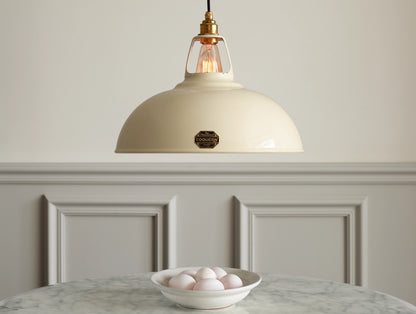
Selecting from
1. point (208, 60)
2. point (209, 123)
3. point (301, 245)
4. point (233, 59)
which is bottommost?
point (301, 245)

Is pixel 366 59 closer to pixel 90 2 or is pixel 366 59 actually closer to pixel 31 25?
pixel 90 2

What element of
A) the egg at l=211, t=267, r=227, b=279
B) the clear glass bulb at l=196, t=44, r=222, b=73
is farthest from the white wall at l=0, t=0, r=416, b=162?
the clear glass bulb at l=196, t=44, r=222, b=73

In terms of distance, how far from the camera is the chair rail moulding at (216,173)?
6.87 feet

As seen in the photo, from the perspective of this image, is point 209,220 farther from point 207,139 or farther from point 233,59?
point 207,139

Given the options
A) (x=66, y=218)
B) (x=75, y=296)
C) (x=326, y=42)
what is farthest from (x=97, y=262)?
(x=326, y=42)

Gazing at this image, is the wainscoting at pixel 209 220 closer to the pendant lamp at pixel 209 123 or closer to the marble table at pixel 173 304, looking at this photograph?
the marble table at pixel 173 304

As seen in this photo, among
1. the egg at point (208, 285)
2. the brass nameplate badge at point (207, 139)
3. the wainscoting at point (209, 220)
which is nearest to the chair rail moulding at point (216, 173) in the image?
the wainscoting at point (209, 220)

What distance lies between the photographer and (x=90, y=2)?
2.16 m

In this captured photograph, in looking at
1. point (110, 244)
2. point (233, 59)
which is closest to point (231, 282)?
point (110, 244)

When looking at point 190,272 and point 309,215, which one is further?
point 309,215

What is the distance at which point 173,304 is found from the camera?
1.27 metres

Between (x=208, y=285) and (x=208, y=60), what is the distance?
0.44 meters

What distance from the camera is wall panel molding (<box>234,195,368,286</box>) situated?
2.12 meters

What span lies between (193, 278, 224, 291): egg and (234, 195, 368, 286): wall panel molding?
913mm
